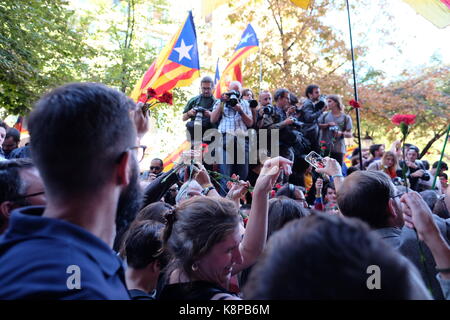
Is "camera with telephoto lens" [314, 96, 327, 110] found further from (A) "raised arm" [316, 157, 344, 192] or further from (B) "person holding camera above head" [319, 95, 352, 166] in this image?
(A) "raised arm" [316, 157, 344, 192]

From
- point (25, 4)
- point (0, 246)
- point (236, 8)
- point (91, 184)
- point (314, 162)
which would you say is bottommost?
point (0, 246)

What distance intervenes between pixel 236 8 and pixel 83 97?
49.3ft

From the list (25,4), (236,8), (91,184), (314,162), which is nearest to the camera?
(91,184)

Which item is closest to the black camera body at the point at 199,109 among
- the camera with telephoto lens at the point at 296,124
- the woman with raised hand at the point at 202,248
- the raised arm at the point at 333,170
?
the camera with telephoto lens at the point at 296,124

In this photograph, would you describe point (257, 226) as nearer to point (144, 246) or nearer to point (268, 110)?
point (144, 246)

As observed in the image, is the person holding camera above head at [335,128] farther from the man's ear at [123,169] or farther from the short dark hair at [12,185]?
the man's ear at [123,169]

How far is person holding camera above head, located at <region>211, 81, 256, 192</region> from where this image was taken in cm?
666

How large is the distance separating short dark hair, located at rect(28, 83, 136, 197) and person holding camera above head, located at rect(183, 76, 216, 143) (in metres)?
5.70

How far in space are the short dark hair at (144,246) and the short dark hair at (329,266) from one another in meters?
1.43

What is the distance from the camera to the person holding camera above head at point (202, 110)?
23.1ft
